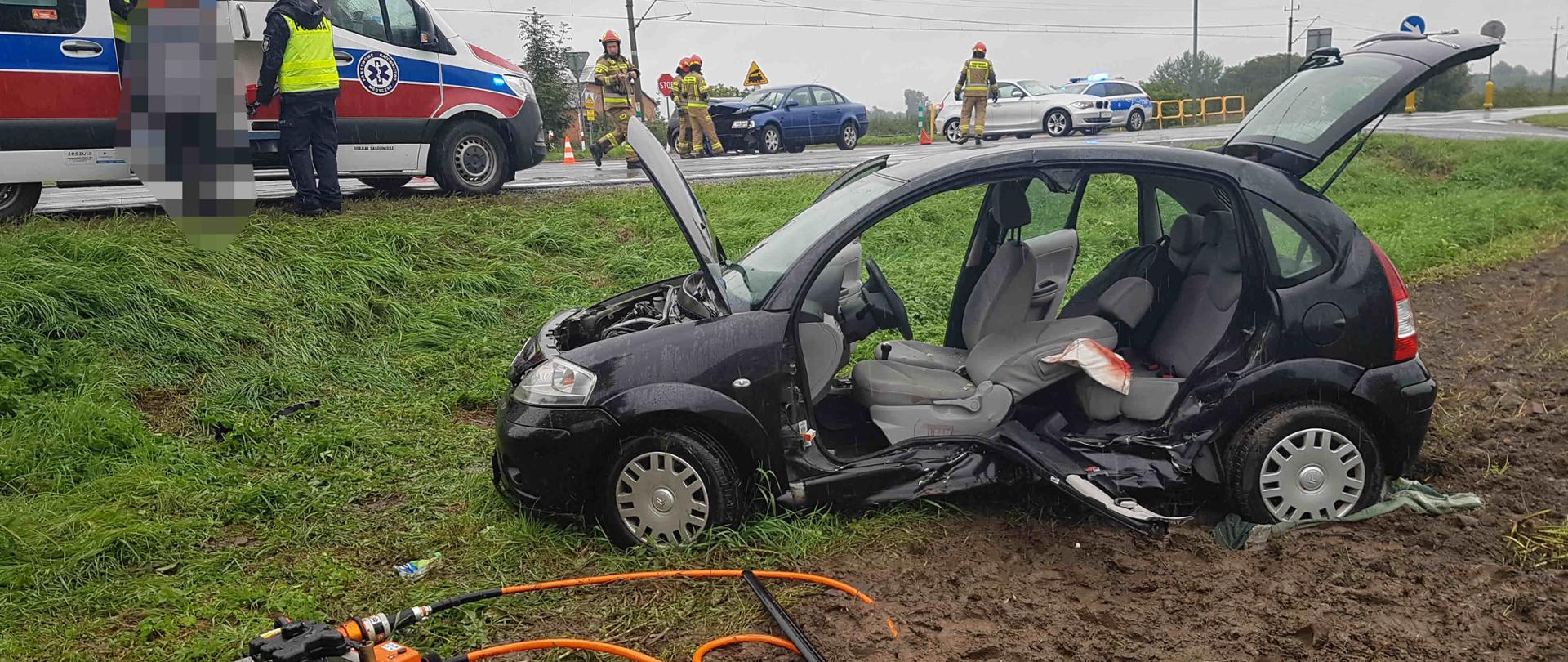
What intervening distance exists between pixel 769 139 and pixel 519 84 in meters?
10.6

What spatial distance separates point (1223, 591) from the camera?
3588mm

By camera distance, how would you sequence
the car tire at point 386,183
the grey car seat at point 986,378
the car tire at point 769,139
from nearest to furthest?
1. the grey car seat at point 986,378
2. the car tire at point 386,183
3. the car tire at point 769,139

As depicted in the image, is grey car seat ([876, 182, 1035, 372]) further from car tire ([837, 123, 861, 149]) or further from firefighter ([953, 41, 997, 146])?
car tire ([837, 123, 861, 149])

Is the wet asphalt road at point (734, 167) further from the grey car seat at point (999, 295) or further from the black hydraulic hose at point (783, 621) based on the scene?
the black hydraulic hose at point (783, 621)

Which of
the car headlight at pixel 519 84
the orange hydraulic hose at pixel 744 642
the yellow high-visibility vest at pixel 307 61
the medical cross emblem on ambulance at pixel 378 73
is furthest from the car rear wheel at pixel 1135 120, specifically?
the orange hydraulic hose at pixel 744 642

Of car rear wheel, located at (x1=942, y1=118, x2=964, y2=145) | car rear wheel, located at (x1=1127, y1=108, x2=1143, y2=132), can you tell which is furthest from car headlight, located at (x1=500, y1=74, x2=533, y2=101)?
car rear wheel, located at (x1=1127, y1=108, x2=1143, y2=132)

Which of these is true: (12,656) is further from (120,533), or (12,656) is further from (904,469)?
(904,469)

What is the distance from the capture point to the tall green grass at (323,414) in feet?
12.1

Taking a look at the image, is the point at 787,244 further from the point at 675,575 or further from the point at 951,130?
the point at 951,130

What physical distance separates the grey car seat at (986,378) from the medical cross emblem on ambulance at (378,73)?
5900 millimetres

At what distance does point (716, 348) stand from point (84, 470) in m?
3.20

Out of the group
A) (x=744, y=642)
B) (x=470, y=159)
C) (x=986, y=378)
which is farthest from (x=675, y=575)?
(x=470, y=159)

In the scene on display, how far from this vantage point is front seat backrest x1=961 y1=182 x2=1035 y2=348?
4562 millimetres

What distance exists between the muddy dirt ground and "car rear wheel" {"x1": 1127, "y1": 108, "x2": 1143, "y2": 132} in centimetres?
2345
